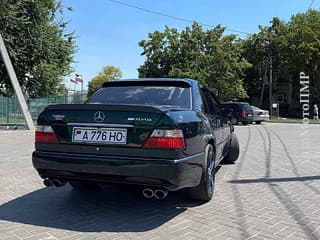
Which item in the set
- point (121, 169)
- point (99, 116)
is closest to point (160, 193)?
point (121, 169)

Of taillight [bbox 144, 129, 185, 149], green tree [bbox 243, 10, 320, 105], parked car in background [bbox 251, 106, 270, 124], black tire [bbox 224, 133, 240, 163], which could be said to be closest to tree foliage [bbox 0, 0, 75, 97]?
parked car in background [bbox 251, 106, 270, 124]

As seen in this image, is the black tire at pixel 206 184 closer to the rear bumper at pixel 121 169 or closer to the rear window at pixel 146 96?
the rear bumper at pixel 121 169

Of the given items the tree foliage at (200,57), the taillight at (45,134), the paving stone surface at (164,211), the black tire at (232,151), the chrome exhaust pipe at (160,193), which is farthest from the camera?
the tree foliage at (200,57)

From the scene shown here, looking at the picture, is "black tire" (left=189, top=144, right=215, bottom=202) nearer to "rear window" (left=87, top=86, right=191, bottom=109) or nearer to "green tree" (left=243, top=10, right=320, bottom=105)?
"rear window" (left=87, top=86, right=191, bottom=109)

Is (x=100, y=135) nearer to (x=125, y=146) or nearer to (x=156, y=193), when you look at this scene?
(x=125, y=146)

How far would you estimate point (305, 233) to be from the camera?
3963 mm

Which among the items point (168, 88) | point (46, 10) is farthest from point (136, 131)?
point (46, 10)

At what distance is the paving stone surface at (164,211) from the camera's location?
3919 millimetres

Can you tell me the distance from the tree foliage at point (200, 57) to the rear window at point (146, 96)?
3315 centimetres

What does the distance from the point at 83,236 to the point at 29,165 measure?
178 inches

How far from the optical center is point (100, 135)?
4.25 metres

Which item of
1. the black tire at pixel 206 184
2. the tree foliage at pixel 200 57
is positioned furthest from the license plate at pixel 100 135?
the tree foliage at pixel 200 57

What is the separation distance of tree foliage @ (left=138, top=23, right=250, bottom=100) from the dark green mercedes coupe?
34.2 meters

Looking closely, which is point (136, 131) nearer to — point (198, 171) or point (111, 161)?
point (111, 161)
